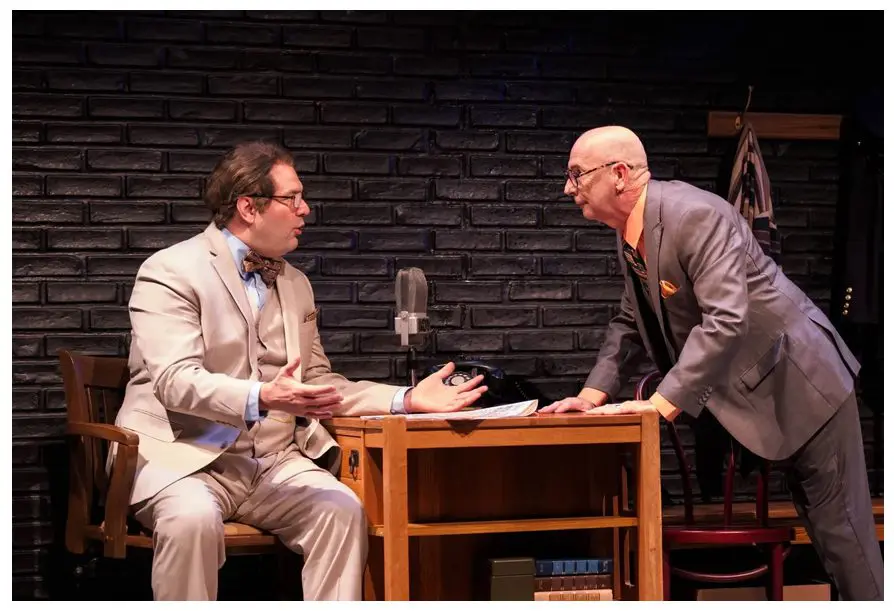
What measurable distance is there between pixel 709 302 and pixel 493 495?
2.96ft

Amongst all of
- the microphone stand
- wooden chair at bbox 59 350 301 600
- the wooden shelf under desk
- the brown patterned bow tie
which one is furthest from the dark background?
the wooden shelf under desk

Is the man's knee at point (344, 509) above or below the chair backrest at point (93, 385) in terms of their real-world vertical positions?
below

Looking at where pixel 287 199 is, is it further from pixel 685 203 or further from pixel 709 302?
pixel 709 302

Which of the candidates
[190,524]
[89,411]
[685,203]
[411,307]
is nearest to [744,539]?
[685,203]

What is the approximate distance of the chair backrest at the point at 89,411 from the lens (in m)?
3.49

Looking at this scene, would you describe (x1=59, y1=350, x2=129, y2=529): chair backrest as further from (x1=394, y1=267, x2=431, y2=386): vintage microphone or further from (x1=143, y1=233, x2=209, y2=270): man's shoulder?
(x1=394, y1=267, x2=431, y2=386): vintage microphone

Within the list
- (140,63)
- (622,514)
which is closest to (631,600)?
(622,514)

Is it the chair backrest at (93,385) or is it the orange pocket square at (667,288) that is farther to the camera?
the chair backrest at (93,385)

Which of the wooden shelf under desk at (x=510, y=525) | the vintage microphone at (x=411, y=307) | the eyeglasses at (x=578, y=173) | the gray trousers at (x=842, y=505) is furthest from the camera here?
the vintage microphone at (x=411, y=307)

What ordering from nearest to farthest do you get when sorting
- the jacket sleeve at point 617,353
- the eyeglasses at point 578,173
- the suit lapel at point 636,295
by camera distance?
the eyeglasses at point 578,173 → the suit lapel at point 636,295 → the jacket sleeve at point 617,353

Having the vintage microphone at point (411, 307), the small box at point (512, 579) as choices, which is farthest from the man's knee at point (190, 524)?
the vintage microphone at point (411, 307)

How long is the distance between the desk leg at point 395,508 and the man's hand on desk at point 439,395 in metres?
0.32

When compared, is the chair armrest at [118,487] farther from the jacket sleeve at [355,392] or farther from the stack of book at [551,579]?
the stack of book at [551,579]

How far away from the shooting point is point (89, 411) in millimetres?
3711
